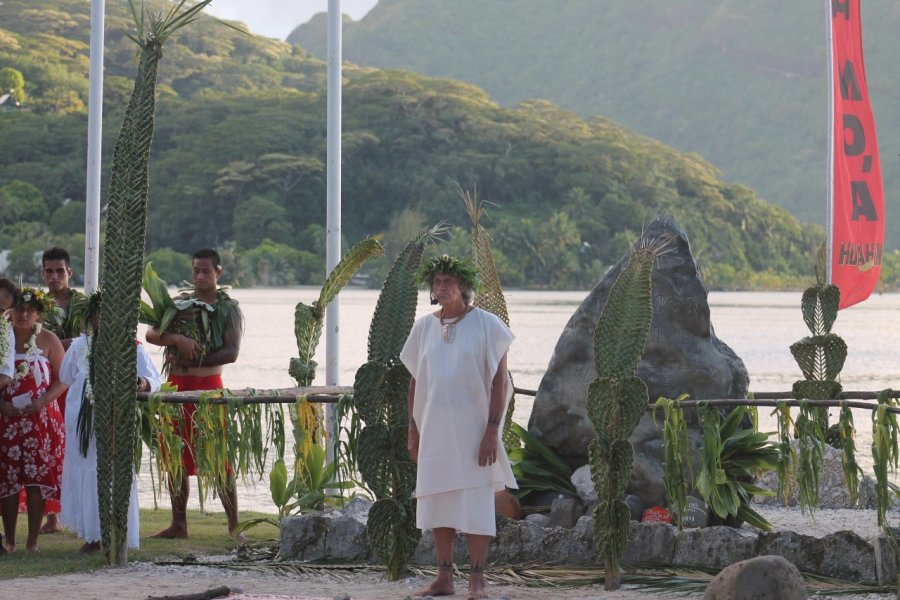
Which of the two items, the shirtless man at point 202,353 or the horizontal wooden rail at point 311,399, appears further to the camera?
the shirtless man at point 202,353

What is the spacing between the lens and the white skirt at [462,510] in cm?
568

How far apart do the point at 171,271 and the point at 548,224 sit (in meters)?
17.5

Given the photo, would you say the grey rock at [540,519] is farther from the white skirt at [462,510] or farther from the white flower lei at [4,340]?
the white flower lei at [4,340]

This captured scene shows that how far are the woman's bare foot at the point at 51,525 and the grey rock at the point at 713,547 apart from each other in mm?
3443

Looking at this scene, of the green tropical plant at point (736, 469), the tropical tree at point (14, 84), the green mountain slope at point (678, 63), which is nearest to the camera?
the green tropical plant at point (736, 469)

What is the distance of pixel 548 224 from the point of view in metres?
61.2

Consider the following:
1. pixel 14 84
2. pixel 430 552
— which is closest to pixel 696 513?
pixel 430 552

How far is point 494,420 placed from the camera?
5.74 m

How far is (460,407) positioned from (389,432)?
0.70m

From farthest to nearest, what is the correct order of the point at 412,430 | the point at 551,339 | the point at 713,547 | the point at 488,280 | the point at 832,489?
the point at 551,339
the point at 832,489
the point at 488,280
the point at 713,547
the point at 412,430

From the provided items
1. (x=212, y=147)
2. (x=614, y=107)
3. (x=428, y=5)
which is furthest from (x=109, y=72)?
(x=428, y=5)

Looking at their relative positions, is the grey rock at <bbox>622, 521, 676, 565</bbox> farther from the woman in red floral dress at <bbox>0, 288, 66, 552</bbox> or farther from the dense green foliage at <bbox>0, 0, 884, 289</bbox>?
the dense green foliage at <bbox>0, 0, 884, 289</bbox>

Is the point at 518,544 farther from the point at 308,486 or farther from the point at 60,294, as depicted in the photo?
the point at 60,294

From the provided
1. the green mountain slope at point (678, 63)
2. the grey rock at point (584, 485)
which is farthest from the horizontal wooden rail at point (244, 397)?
the green mountain slope at point (678, 63)
